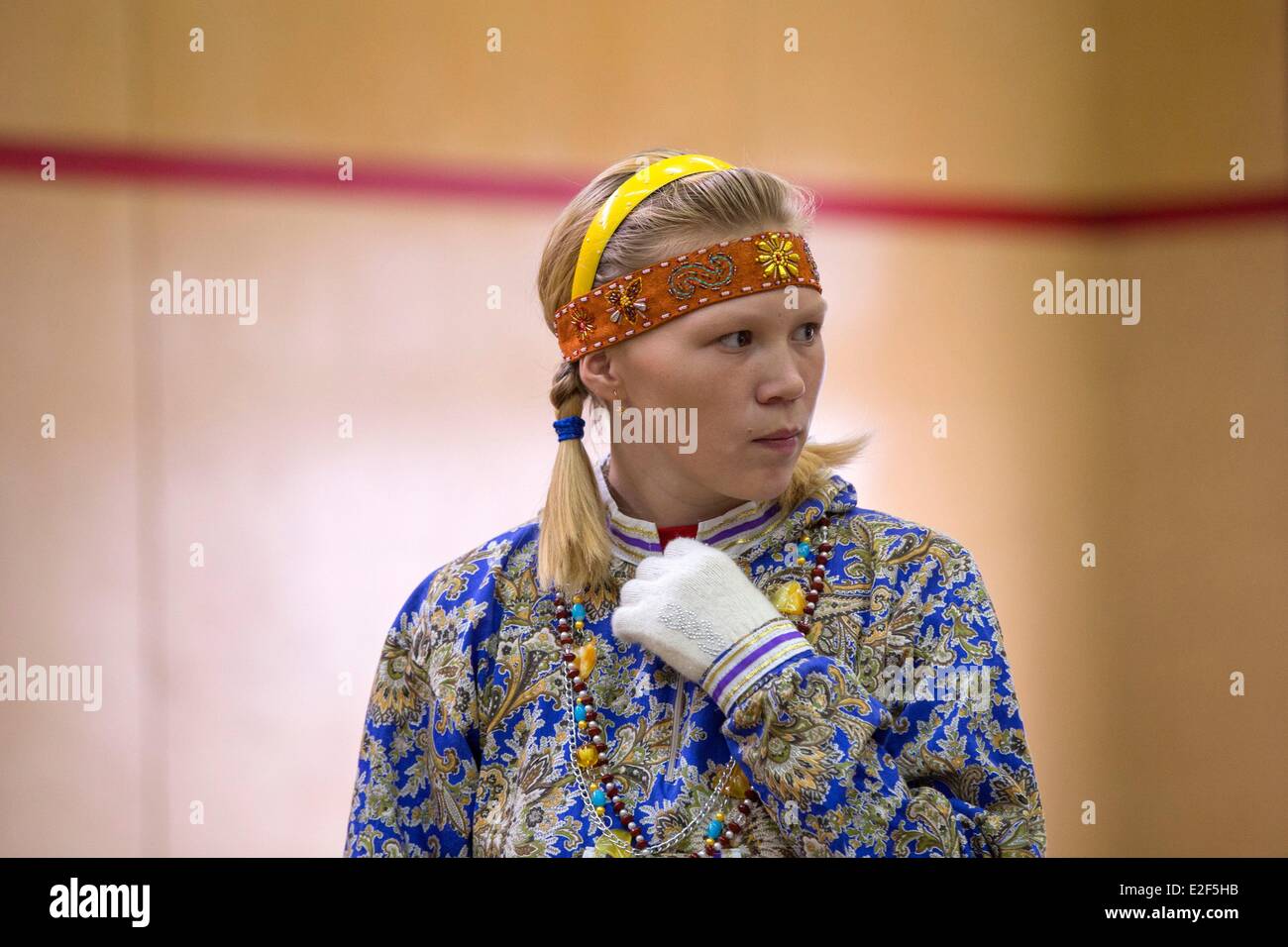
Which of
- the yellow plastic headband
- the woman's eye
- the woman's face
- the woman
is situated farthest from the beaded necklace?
the yellow plastic headband

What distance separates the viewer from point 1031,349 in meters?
3.03

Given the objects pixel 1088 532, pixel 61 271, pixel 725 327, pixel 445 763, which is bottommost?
pixel 445 763

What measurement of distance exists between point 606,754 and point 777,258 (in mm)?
570

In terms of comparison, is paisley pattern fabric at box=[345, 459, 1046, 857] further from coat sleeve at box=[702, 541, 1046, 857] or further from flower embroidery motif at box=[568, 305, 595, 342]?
flower embroidery motif at box=[568, 305, 595, 342]

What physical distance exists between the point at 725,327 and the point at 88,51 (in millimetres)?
1763

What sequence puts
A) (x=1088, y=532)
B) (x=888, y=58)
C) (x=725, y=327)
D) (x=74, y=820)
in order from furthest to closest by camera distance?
(x=1088, y=532), (x=888, y=58), (x=74, y=820), (x=725, y=327)

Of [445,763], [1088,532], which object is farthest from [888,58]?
[445,763]

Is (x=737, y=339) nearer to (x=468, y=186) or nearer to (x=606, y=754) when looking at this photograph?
(x=606, y=754)

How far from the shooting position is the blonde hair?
1486mm

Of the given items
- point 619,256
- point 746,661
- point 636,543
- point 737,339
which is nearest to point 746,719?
point 746,661

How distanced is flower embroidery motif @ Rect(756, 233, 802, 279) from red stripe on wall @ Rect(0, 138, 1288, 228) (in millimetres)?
1127

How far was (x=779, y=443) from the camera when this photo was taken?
4.78ft

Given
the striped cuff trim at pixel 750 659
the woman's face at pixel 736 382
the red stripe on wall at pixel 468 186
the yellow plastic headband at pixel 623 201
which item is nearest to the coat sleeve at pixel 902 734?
the striped cuff trim at pixel 750 659

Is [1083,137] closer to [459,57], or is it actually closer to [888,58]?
[888,58]
